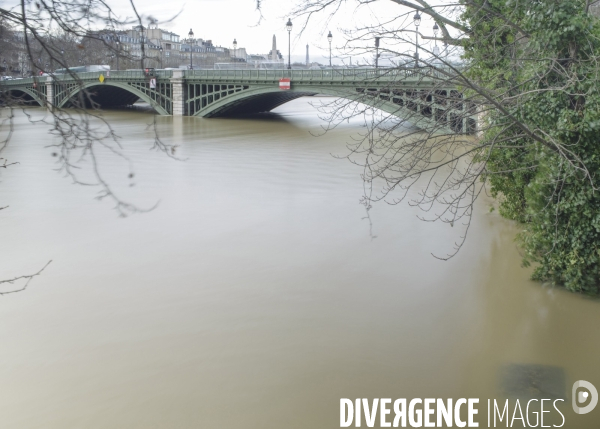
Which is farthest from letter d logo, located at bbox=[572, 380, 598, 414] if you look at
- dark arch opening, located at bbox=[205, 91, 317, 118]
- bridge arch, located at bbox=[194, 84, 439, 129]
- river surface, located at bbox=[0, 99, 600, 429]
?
dark arch opening, located at bbox=[205, 91, 317, 118]

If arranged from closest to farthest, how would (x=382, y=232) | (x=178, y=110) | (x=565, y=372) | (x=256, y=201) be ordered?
(x=565, y=372)
(x=382, y=232)
(x=256, y=201)
(x=178, y=110)

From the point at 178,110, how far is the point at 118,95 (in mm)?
10507

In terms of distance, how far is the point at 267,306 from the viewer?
320 inches

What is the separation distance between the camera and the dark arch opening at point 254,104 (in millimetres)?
35444

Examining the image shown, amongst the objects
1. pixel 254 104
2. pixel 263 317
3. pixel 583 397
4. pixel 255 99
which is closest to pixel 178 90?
pixel 254 104

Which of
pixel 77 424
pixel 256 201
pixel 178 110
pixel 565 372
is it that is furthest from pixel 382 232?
pixel 178 110

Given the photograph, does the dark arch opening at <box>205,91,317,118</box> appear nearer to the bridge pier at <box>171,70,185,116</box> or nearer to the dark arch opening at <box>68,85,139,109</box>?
the bridge pier at <box>171,70,185,116</box>

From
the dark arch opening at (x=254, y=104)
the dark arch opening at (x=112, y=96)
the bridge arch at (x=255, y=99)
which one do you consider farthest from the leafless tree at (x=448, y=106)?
the dark arch opening at (x=112, y=96)

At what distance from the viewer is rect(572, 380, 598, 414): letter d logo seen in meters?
5.87

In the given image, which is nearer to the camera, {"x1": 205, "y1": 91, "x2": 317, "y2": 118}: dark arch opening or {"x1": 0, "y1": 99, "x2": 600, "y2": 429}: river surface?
{"x1": 0, "y1": 99, "x2": 600, "y2": 429}: river surface

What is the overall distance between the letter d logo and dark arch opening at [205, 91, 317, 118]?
2908 cm

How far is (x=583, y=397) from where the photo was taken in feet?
19.9

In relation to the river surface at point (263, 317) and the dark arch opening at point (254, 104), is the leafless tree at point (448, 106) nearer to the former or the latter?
the river surface at point (263, 317)

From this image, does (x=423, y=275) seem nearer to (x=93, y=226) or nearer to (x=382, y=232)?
(x=382, y=232)
